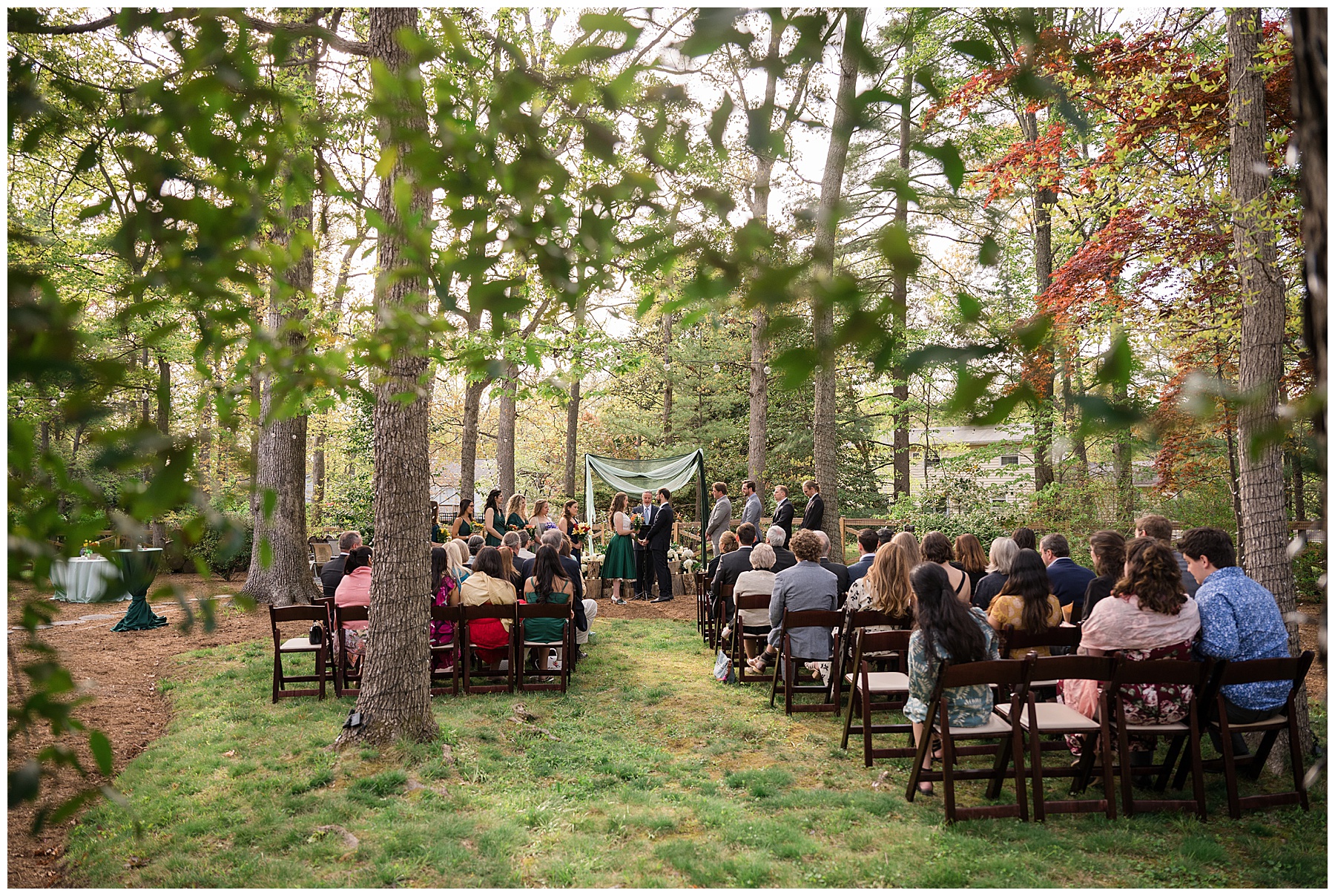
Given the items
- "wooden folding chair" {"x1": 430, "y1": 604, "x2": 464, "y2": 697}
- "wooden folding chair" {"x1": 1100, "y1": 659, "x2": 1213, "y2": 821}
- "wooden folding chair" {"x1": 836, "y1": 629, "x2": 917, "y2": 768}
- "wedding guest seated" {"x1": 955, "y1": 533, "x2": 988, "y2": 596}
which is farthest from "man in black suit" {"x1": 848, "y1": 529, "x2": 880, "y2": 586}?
"wooden folding chair" {"x1": 430, "y1": 604, "x2": 464, "y2": 697}

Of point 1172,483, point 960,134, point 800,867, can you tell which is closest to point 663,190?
point 800,867

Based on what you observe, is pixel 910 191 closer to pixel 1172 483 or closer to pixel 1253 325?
pixel 1253 325

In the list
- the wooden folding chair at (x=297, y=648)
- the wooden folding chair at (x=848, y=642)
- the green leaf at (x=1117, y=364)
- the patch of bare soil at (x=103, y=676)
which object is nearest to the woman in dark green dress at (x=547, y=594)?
the wooden folding chair at (x=297, y=648)

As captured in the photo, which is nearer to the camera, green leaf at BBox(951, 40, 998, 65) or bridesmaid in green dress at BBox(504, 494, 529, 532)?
green leaf at BBox(951, 40, 998, 65)

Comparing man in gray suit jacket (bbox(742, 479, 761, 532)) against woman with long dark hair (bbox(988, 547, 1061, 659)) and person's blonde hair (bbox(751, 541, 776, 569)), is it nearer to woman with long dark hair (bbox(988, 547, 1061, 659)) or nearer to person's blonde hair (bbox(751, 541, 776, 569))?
person's blonde hair (bbox(751, 541, 776, 569))

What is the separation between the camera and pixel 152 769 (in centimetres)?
524

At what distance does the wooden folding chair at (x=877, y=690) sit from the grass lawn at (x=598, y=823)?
0.15 m

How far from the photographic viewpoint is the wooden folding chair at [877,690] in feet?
17.6

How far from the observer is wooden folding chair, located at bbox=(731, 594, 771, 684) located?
24.9 ft

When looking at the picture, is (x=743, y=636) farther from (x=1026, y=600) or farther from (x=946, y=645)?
(x=946, y=645)

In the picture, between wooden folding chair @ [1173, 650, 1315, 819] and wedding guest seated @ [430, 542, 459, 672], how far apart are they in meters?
5.69

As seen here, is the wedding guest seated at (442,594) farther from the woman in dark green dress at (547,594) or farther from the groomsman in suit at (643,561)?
the groomsman in suit at (643,561)

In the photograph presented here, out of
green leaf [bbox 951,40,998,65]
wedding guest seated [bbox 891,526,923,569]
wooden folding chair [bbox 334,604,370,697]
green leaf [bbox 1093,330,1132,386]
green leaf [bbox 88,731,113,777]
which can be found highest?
green leaf [bbox 951,40,998,65]

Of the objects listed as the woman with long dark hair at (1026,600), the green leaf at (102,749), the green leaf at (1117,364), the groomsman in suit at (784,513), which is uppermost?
the green leaf at (1117,364)
